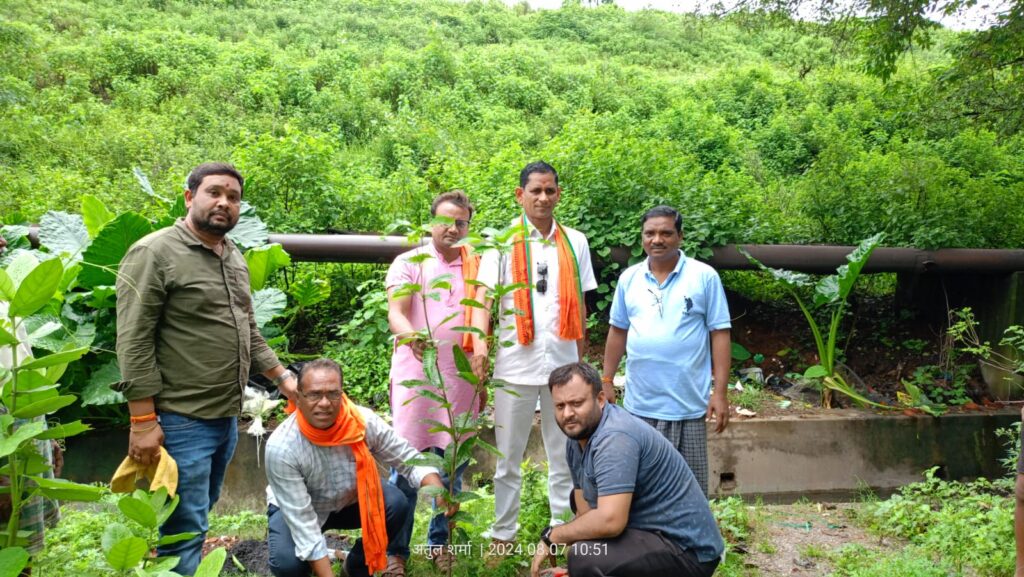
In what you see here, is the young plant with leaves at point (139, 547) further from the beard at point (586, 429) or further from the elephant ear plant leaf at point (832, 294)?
the elephant ear plant leaf at point (832, 294)

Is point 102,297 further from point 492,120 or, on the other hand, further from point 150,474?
point 492,120

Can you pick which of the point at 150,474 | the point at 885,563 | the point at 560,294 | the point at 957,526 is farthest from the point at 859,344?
the point at 150,474

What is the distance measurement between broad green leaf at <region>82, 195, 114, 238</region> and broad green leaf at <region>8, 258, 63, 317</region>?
448 cm

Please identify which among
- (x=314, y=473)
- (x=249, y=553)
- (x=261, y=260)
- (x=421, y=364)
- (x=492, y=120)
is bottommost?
(x=249, y=553)

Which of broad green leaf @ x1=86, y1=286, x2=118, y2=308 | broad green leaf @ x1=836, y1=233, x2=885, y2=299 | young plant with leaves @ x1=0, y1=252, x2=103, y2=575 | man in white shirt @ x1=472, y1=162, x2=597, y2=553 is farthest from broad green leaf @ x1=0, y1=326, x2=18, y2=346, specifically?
broad green leaf @ x1=836, y1=233, x2=885, y2=299

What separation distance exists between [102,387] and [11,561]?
359 cm

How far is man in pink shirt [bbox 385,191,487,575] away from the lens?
3.77 metres

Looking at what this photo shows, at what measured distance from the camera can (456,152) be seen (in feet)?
34.6

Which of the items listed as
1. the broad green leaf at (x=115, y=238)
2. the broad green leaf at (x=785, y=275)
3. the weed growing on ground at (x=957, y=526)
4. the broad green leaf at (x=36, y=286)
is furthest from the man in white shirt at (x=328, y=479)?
the broad green leaf at (x=785, y=275)

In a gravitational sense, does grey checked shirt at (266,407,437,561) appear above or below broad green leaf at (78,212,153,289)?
below

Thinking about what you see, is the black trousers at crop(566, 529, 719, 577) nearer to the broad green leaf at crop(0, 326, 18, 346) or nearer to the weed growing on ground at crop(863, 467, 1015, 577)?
the weed growing on ground at crop(863, 467, 1015, 577)

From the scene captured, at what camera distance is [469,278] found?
3.83 m

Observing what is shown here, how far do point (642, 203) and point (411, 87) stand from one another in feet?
30.3

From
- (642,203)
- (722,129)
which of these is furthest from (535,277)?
(722,129)
